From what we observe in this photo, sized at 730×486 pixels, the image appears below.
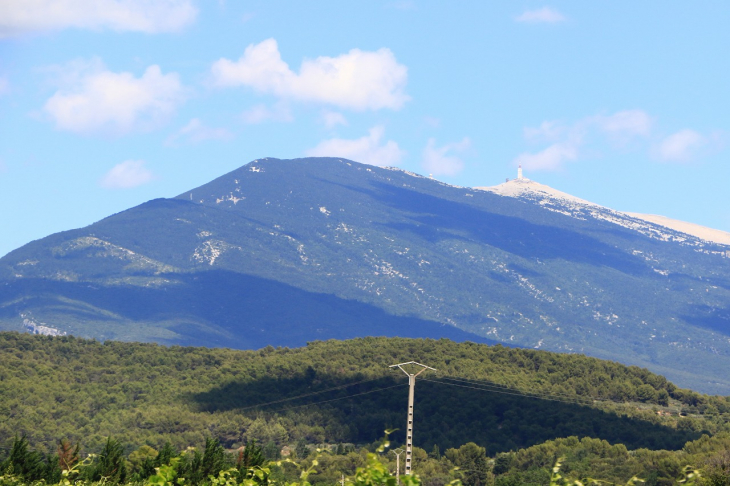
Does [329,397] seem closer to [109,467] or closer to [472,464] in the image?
[472,464]

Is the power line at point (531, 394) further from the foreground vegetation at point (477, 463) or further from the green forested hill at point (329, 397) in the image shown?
the foreground vegetation at point (477, 463)

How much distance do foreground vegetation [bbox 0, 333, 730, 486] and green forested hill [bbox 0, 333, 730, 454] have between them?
0.93 feet

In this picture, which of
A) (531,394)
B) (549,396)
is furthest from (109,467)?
(549,396)

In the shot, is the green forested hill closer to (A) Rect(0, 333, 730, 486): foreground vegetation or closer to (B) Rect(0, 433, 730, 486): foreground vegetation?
(A) Rect(0, 333, 730, 486): foreground vegetation

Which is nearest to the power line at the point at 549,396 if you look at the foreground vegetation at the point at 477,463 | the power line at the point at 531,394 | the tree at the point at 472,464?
the power line at the point at 531,394

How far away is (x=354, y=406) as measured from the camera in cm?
15700

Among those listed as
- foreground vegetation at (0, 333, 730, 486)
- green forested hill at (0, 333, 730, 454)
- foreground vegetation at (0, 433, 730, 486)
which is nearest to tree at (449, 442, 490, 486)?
foreground vegetation at (0, 433, 730, 486)

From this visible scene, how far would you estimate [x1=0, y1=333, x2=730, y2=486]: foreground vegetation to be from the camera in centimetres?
11344

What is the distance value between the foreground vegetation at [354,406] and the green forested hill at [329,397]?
0.28 metres

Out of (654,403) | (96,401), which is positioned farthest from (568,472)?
(96,401)

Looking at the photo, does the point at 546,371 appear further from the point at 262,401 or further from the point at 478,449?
the point at 478,449

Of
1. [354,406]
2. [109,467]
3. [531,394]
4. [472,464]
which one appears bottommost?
[472,464]

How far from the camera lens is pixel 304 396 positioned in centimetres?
16188

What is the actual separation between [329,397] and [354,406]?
6233 millimetres
